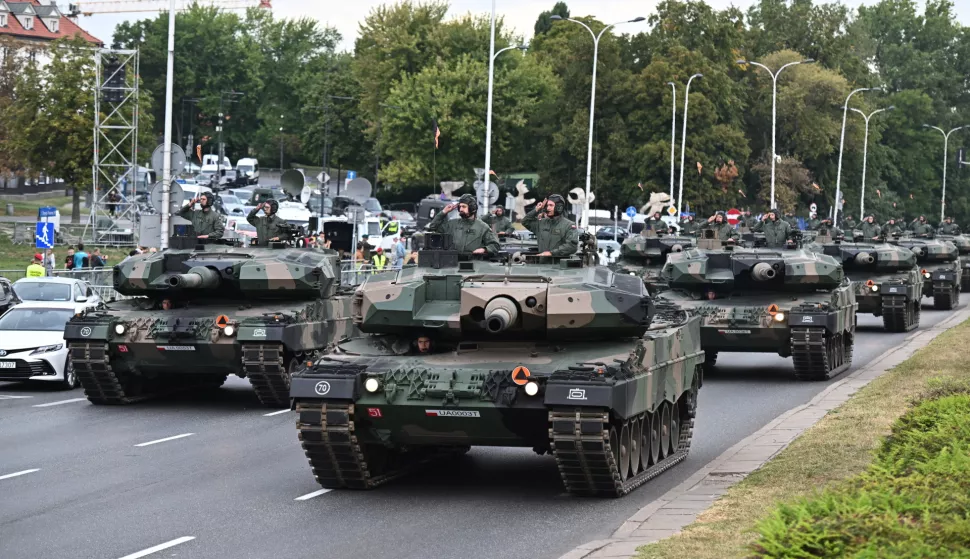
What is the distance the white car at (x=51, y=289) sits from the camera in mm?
27141

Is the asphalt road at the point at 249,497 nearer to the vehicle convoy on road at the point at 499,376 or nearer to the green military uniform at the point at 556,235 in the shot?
the vehicle convoy on road at the point at 499,376

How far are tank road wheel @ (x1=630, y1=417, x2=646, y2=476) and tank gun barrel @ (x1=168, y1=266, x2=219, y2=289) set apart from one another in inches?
327

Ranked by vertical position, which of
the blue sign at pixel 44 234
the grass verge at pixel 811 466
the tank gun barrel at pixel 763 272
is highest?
the blue sign at pixel 44 234

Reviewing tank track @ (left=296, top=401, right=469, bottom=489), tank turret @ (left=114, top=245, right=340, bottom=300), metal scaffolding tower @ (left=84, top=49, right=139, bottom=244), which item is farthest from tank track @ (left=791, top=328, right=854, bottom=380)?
metal scaffolding tower @ (left=84, top=49, right=139, bottom=244)

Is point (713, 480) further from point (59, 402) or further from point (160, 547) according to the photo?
point (59, 402)

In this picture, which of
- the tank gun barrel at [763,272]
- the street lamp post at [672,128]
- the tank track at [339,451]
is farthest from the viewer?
the street lamp post at [672,128]

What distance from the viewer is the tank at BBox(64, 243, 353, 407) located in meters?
20.1

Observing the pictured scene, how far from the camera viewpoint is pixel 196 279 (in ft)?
67.2

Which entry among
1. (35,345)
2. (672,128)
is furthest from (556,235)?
(672,128)

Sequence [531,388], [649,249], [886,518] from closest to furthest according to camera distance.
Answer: [886,518] < [531,388] < [649,249]

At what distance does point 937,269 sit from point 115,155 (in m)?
32.5

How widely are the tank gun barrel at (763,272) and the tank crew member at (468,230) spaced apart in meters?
7.89

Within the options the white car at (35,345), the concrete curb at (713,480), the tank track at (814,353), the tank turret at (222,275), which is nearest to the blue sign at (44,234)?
the white car at (35,345)

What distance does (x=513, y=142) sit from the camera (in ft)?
275
